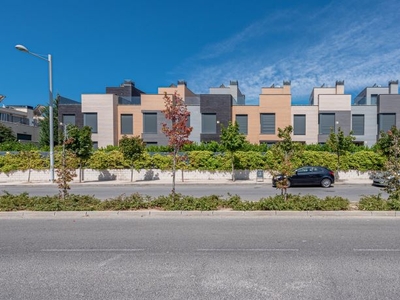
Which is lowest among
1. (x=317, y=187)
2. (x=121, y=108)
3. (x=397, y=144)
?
(x=317, y=187)

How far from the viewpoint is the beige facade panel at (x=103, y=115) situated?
99.3 ft

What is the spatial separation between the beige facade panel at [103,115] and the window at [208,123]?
11.1 meters

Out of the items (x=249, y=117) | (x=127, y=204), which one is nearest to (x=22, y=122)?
(x=249, y=117)

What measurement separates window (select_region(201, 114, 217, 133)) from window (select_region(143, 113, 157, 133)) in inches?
237

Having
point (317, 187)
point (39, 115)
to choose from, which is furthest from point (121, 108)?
point (39, 115)

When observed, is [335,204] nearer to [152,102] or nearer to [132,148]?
[132,148]

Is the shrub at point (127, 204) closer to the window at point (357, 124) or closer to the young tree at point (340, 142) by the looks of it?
the young tree at point (340, 142)

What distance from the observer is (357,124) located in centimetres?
3073

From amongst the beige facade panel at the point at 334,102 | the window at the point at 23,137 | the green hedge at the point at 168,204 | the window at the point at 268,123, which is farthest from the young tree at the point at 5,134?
the beige facade panel at the point at 334,102

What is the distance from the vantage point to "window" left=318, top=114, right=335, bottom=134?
3034 cm

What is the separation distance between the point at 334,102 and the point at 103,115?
2853 cm

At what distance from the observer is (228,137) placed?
20.0 metres

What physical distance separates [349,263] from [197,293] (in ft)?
9.22

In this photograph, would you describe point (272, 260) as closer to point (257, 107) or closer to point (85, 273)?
point (85, 273)
